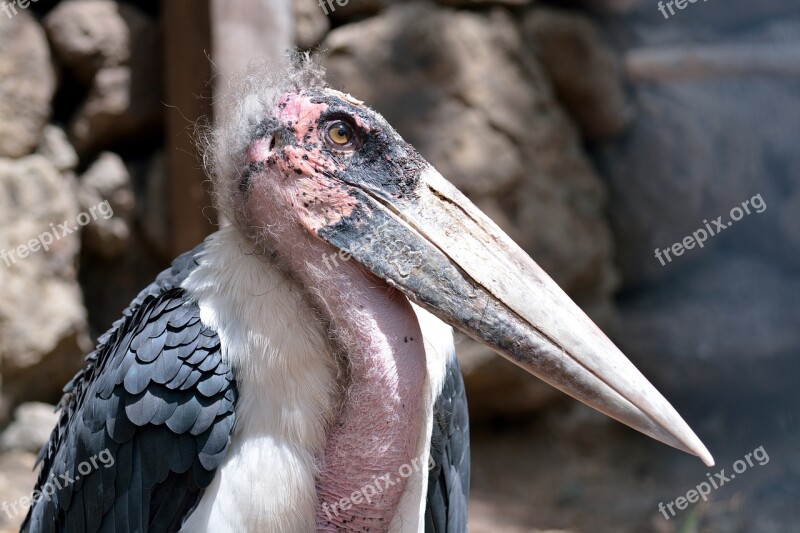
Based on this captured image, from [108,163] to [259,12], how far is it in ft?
3.83

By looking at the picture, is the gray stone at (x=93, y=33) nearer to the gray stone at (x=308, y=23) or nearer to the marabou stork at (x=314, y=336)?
the gray stone at (x=308, y=23)

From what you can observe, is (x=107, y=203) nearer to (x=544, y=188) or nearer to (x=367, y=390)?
(x=544, y=188)

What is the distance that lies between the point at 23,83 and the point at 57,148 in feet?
1.12

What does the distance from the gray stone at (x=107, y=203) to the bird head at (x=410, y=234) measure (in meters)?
2.64

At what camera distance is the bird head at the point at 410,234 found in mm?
1726

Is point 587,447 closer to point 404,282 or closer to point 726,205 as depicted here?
point 726,205

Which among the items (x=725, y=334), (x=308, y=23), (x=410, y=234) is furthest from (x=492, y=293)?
(x=725, y=334)

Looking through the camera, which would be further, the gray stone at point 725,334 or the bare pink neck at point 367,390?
the gray stone at point 725,334

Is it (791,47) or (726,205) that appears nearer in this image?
(791,47)

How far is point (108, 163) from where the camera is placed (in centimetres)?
435

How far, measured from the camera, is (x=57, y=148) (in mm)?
4234

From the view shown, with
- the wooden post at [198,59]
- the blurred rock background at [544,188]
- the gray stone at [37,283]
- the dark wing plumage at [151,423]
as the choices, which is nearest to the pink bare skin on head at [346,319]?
the dark wing plumage at [151,423]

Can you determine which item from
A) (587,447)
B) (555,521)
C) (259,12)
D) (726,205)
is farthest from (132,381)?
(726,205)

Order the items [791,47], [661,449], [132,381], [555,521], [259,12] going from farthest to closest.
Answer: [661,449] → [555,521] → [259,12] → [791,47] → [132,381]
